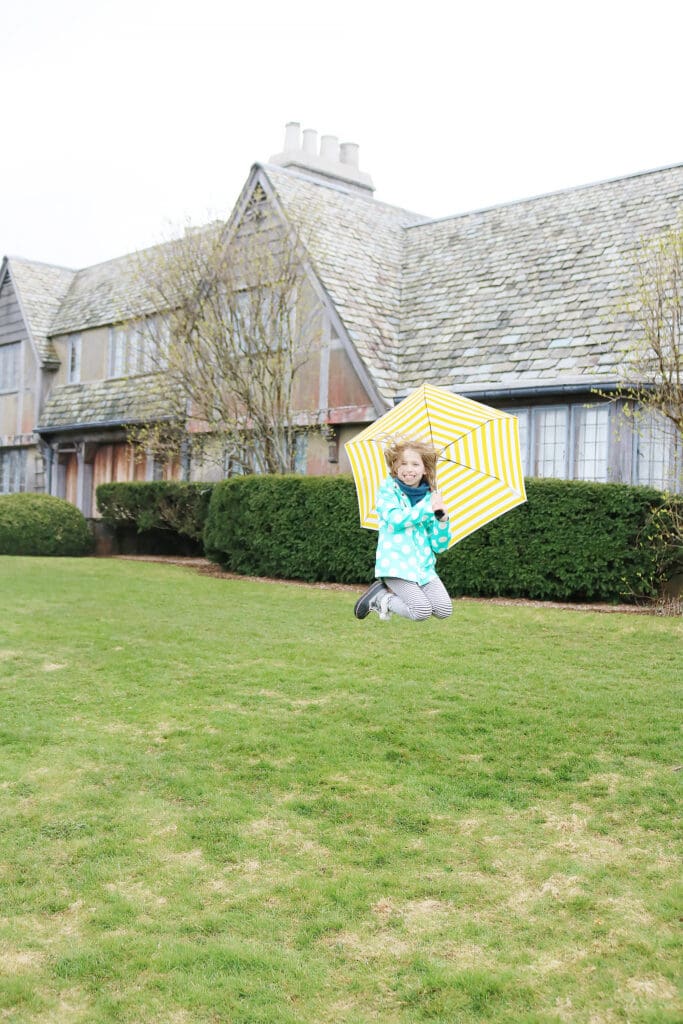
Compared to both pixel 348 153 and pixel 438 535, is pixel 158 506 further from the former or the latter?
pixel 438 535

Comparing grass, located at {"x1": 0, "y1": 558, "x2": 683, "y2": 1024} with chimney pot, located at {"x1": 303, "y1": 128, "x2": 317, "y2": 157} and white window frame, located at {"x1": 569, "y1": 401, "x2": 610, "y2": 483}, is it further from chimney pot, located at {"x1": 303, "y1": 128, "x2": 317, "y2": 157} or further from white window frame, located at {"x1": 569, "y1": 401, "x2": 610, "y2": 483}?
chimney pot, located at {"x1": 303, "y1": 128, "x2": 317, "y2": 157}

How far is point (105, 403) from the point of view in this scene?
27.6 m

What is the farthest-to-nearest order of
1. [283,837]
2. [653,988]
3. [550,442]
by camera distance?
[550,442] < [283,837] < [653,988]

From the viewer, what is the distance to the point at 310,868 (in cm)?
656

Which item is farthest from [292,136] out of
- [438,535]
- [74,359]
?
[438,535]

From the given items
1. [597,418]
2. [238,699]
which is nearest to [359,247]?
[597,418]

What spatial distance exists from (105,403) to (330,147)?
389 inches

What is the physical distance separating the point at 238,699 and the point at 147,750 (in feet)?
5.08

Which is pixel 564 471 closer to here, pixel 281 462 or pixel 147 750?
pixel 281 462

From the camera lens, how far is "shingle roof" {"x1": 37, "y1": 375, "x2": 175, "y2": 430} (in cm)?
2564

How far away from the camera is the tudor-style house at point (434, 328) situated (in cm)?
1772

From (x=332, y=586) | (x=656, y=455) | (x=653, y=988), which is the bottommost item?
(x=653, y=988)

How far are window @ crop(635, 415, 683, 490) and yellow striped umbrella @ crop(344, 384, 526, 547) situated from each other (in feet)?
33.0

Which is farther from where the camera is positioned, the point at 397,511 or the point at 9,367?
the point at 9,367
